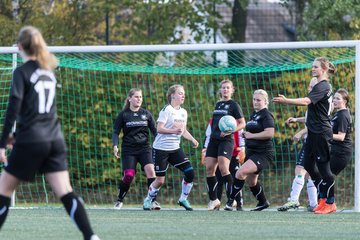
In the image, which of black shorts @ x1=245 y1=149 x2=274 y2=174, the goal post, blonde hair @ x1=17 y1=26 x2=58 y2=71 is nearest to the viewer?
blonde hair @ x1=17 y1=26 x2=58 y2=71

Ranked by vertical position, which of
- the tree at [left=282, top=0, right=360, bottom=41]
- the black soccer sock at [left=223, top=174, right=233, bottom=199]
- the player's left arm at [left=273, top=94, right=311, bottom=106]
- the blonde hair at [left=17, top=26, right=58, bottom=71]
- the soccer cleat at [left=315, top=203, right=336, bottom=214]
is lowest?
the soccer cleat at [left=315, top=203, right=336, bottom=214]

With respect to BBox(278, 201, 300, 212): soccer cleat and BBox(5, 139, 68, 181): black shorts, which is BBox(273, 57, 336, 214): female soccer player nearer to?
BBox(278, 201, 300, 212): soccer cleat

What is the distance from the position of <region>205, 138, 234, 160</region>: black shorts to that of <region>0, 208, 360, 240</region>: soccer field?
856 mm

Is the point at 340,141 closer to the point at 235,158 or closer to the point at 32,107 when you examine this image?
the point at 235,158

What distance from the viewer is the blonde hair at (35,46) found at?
7.72 metres

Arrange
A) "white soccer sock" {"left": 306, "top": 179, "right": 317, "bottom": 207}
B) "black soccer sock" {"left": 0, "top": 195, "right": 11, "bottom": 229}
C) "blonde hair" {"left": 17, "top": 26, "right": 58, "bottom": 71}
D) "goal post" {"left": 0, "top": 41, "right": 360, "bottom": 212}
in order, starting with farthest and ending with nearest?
1. "goal post" {"left": 0, "top": 41, "right": 360, "bottom": 212}
2. "white soccer sock" {"left": 306, "top": 179, "right": 317, "bottom": 207}
3. "black soccer sock" {"left": 0, "top": 195, "right": 11, "bottom": 229}
4. "blonde hair" {"left": 17, "top": 26, "right": 58, "bottom": 71}

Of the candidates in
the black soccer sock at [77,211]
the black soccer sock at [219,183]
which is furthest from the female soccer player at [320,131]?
the black soccer sock at [77,211]

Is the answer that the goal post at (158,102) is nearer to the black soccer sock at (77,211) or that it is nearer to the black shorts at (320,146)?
the black shorts at (320,146)

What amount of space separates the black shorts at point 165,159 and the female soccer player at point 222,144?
355 mm

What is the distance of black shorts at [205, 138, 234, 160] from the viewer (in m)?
13.4

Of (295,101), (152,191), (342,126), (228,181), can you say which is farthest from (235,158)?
(295,101)

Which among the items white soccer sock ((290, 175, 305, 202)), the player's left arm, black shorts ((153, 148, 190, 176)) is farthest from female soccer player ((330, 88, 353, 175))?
black shorts ((153, 148, 190, 176))

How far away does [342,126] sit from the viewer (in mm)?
13141

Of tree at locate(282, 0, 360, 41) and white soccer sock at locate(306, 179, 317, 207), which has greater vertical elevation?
tree at locate(282, 0, 360, 41)
